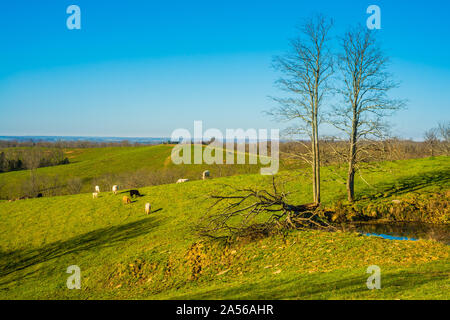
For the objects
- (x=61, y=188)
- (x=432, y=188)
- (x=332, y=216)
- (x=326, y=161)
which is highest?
(x=326, y=161)

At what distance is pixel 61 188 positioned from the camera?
70.9m

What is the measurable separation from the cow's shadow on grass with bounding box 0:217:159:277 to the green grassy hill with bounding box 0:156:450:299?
0.33ft

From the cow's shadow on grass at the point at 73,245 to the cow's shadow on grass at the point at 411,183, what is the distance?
1889 centimetres

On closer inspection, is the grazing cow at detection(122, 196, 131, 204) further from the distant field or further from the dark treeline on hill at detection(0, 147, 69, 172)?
the dark treeline on hill at detection(0, 147, 69, 172)

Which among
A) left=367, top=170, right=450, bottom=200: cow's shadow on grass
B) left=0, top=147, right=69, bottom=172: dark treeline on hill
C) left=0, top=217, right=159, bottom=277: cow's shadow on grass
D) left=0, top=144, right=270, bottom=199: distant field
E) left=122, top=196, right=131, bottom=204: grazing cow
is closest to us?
left=0, top=217, right=159, bottom=277: cow's shadow on grass

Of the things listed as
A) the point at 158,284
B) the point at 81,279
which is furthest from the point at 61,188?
the point at 158,284

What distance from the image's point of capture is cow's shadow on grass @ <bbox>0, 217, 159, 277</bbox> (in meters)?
20.2

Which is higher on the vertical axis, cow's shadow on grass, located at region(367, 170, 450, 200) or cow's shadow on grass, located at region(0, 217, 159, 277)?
cow's shadow on grass, located at region(367, 170, 450, 200)

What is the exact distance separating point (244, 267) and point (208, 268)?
5.79ft

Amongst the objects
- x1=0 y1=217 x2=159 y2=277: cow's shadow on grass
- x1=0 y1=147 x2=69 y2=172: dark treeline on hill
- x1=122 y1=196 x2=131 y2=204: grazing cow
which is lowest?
x1=0 y1=217 x2=159 y2=277: cow's shadow on grass

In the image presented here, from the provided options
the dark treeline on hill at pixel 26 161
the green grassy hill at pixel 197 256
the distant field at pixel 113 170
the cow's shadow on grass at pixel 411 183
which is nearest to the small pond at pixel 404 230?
the green grassy hill at pixel 197 256

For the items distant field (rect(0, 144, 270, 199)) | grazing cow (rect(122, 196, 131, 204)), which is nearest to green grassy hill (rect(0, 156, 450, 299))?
grazing cow (rect(122, 196, 131, 204))

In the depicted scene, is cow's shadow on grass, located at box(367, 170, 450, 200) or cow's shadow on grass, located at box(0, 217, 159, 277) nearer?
cow's shadow on grass, located at box(0, 217, 159, 277)

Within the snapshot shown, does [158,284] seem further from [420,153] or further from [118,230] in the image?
[420,153]
